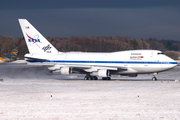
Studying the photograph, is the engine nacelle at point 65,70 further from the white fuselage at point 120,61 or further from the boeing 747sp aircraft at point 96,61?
the white fuselage at point 120,61

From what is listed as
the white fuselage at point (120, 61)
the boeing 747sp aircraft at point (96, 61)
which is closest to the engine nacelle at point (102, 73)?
the boeing 747sp aircraft at point (96, 61)

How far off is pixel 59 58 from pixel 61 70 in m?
2.36

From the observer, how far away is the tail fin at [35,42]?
4181cm

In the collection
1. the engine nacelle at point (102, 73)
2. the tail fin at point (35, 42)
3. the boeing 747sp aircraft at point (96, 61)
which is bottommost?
the engine nacelle at point (102, 73)

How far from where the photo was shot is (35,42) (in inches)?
1654

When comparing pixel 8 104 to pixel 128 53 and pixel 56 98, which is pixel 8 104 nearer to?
pixel 56 98

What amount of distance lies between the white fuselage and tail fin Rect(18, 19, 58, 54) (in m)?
1.11

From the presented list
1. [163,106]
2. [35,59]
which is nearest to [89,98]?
[163,106]

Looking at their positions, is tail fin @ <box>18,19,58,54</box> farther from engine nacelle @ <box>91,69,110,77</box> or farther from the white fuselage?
engine nacelle @ <box>91,69,110,77</box>

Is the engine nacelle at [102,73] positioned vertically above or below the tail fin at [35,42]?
below

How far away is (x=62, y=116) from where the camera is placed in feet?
47.9

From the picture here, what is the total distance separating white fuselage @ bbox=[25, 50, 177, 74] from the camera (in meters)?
37.6

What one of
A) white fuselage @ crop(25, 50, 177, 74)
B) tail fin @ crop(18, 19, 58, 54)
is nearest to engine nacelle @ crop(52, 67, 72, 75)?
white fuselage @ crop(25, 50, 177, 74)

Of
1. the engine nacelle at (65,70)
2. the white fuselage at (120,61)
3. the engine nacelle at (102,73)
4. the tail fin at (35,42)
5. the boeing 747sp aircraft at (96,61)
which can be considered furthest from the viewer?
the tail fin at (35,42)
